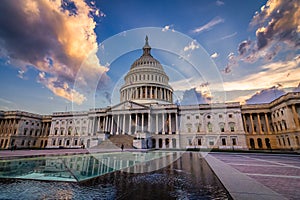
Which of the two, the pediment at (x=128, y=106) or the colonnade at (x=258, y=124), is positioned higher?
the pediment at (x=128, y=106)

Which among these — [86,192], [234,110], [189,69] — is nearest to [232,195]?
[86,192]

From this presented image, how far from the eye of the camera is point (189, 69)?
1791 centimetres

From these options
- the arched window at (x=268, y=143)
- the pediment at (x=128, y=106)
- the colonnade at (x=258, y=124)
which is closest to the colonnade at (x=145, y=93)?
the pediment at (x=128, y=106)

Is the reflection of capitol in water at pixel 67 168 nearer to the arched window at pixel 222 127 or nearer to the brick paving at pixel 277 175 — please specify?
the brick paving at pixel 277 175

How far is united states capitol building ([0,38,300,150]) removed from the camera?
3981 cm

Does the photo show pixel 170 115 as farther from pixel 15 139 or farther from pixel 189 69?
pixel 15 139

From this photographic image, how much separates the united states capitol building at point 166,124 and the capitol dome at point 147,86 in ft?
1.28

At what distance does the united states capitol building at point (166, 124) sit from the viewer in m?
39.8

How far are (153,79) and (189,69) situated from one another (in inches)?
1796

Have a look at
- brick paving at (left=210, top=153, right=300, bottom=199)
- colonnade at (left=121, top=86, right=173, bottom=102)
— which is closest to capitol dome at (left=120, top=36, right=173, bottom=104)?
colonnade at (left=121, top=86, right=173, bottom=102)

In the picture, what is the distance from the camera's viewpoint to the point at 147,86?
59.3 metres

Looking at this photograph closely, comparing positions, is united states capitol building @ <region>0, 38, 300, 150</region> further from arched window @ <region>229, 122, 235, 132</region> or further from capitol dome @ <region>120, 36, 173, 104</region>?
capitol dome @ <region>120, 36, 173, 104</region>

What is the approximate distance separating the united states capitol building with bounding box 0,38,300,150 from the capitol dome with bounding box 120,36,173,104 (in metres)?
0.39

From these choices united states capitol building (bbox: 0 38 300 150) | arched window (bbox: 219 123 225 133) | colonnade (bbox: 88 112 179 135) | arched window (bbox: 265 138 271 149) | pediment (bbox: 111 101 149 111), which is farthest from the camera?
pediment (bbox: 111 101 149 111)
